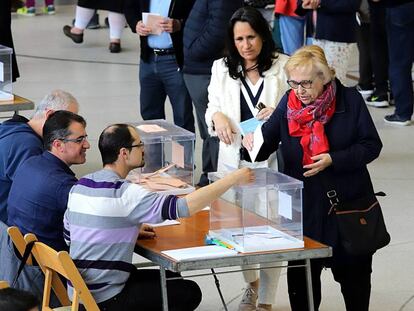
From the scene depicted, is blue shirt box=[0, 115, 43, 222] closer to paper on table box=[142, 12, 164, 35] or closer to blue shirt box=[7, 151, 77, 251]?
blue shirt box=[7, 151, 77, 251]

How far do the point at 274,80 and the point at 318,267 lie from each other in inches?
42.7

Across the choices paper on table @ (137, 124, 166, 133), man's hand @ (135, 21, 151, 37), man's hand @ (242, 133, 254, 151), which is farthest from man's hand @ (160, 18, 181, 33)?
man's hand @ (242, 133, 254, 151)

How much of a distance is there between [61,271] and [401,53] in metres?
5.90

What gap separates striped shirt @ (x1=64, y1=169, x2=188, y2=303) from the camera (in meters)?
4.35

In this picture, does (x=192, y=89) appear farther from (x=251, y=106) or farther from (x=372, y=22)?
(x=372, y=22)

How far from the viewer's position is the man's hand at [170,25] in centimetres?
749

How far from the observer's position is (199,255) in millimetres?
4363

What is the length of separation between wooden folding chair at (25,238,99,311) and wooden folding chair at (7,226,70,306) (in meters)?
0.02

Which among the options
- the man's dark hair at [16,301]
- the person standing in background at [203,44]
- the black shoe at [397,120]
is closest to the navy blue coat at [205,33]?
the person standing in background at [203,44]

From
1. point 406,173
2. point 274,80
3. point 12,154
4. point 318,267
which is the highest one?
point 274,80

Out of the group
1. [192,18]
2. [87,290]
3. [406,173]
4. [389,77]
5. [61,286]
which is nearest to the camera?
[87,290]

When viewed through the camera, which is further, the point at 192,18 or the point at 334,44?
the point at 334,44

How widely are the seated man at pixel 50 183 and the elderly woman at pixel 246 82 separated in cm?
99

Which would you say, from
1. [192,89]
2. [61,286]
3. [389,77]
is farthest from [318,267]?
[389,77]
